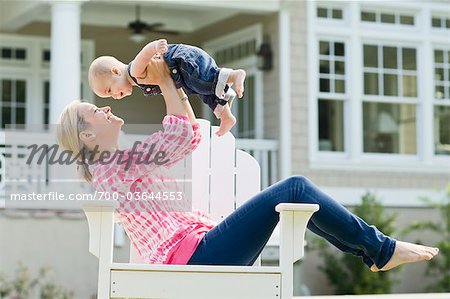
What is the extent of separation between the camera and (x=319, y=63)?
1016 cm

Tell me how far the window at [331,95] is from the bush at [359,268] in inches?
31.5

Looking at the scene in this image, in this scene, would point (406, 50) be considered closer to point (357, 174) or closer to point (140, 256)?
point (357, 174)

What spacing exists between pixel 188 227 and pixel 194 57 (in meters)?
0.61

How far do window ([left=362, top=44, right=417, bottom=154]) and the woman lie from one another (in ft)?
22.8

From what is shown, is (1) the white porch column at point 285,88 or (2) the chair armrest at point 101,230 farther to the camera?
(1) the white porch column at point 285,88

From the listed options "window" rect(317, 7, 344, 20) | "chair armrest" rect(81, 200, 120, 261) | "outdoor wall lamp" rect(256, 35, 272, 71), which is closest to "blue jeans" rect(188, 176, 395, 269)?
"chair armrest" rect(81, 200, 120, 261)

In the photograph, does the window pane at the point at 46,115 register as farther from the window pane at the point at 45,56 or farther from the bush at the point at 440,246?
the bush at the point at 440,246

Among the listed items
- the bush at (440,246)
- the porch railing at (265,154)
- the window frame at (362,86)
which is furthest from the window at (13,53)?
the bush at (440,246)

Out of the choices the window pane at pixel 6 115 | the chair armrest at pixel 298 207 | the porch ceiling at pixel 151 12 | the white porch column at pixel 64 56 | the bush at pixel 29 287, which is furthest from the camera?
the window pane at pixel 6 115

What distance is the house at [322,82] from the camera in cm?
997

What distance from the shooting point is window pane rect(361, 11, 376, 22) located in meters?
10.4

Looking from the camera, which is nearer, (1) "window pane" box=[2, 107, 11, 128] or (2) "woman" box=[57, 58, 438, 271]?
(2) "woman" box=[57, 58, 438, 271]

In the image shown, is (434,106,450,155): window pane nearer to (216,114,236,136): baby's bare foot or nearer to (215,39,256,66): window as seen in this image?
(215,39,256,66): window

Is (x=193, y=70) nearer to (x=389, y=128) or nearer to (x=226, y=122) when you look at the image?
(x=226, y=122)
